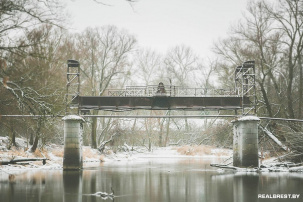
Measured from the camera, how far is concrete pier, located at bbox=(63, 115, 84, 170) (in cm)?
2384

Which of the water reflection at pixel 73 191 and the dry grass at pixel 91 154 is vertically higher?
the water reflection at pixel 73 191

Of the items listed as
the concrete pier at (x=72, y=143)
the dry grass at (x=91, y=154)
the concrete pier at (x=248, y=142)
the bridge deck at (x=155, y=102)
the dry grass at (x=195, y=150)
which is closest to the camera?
the concrete pier at (x=248, y=142)

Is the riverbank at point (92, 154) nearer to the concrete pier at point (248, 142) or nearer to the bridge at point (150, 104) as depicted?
the bridge at point (150, 104)

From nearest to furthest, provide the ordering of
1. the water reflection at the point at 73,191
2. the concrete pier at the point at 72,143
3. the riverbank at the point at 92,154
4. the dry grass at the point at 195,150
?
the water reflection at the point at 73,191 < the concrete pier at the point at 72,143 < the riverbank at the point at 92,154 < the dry grass at the point at 195,150

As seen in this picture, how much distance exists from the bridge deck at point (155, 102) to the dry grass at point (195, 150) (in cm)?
1954

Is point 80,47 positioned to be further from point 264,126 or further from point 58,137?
point 264,126

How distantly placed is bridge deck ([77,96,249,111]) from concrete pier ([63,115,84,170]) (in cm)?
171

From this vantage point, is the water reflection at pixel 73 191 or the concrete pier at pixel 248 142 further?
the concrete pier at pixel 248 142

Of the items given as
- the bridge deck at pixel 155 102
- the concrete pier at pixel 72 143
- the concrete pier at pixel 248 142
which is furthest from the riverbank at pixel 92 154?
the concrete pier at pixel 248 142

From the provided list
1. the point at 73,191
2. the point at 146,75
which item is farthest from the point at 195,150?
the point at 73,191

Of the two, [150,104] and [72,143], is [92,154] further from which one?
[150,104]

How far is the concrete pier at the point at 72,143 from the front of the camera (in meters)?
23.8

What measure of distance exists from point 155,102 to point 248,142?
7.63m

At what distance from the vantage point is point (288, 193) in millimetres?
12930
